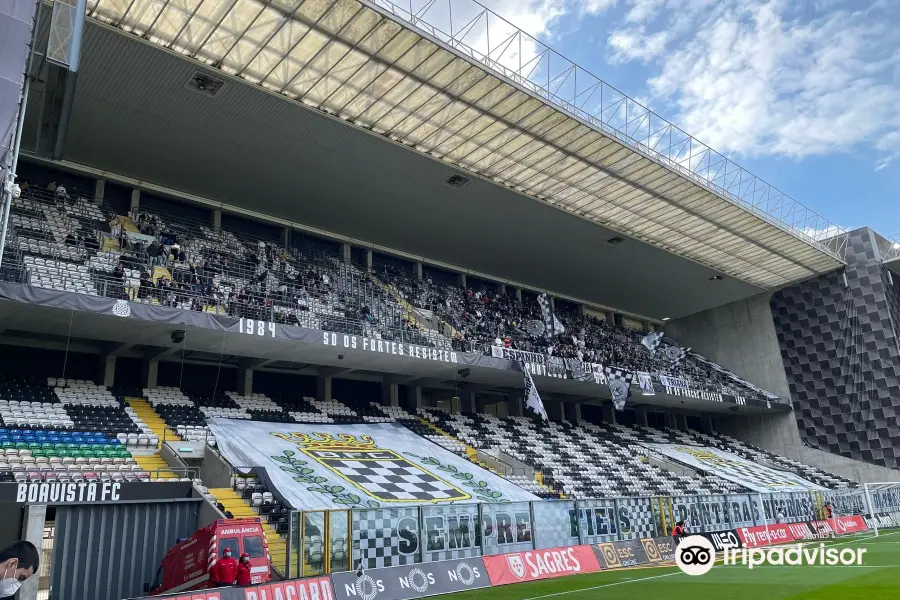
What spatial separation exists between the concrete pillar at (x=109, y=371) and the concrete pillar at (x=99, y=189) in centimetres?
701

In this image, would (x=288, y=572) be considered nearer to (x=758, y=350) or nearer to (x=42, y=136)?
(x=42, y=136)

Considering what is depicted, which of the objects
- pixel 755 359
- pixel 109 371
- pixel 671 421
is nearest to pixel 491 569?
pixel 109 371

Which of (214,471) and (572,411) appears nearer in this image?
(214,471)

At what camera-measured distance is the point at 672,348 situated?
42.9 metres

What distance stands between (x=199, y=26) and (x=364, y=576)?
16.8 m

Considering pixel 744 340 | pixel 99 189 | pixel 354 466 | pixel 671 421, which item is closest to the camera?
pixel 354 466

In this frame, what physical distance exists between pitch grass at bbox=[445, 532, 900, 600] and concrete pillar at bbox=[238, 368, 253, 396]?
1643 cm

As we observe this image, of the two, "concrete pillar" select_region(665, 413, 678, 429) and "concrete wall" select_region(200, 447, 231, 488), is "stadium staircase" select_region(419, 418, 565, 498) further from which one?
"concrete pillar" select_region(665, 413, 678, 429)

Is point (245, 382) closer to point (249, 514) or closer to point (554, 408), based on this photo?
point (249, 514)

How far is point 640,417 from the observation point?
47.6 metres

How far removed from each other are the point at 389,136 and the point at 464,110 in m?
3.27

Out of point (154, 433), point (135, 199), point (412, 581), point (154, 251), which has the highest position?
point (135, 199)

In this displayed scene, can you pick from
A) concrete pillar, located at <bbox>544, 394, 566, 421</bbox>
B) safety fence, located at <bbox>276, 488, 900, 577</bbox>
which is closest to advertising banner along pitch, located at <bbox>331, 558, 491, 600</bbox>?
safety fence, located at <bbox>276, 488, 900, 577</bbox>

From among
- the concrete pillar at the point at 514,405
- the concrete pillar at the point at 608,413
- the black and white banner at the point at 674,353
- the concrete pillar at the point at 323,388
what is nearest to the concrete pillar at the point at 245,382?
the concrete pillar at the point at 323,388
